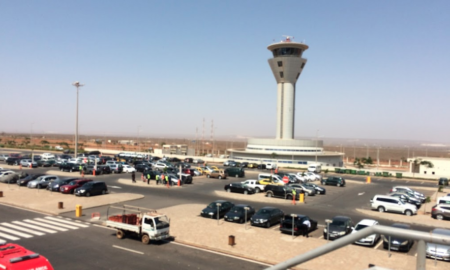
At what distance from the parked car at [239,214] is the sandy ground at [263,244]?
0.53m

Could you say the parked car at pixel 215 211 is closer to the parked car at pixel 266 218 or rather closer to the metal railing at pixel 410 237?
the parked car at pixel 266 218

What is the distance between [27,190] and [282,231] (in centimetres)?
3171

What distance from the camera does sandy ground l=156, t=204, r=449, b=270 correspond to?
749 inches

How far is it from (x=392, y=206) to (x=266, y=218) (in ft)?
48.7

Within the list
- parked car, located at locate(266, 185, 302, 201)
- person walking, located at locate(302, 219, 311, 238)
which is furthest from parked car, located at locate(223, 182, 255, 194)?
person walking, located at locate(302, 219, 311, 238)

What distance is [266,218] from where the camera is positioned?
27.1 metres


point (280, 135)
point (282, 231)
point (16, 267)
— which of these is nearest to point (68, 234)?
point (16, 267)

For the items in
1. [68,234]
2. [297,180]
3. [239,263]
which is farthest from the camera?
[297,180]

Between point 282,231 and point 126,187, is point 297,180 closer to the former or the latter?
point 126,187

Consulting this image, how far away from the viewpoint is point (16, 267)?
41.7 feet

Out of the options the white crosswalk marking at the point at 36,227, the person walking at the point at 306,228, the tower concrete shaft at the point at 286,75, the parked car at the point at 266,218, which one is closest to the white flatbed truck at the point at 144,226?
the white crosswalk marking at the point at 36,227

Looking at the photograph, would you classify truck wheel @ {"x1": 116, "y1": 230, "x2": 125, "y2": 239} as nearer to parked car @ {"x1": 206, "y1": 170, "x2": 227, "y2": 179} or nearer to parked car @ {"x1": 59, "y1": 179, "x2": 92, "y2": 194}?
parked car @ {"x1": 59, "y1": 179, "x2": 92, "y2": 194}

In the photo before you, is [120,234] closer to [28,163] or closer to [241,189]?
[241,189]

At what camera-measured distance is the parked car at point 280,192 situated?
40406 mm
